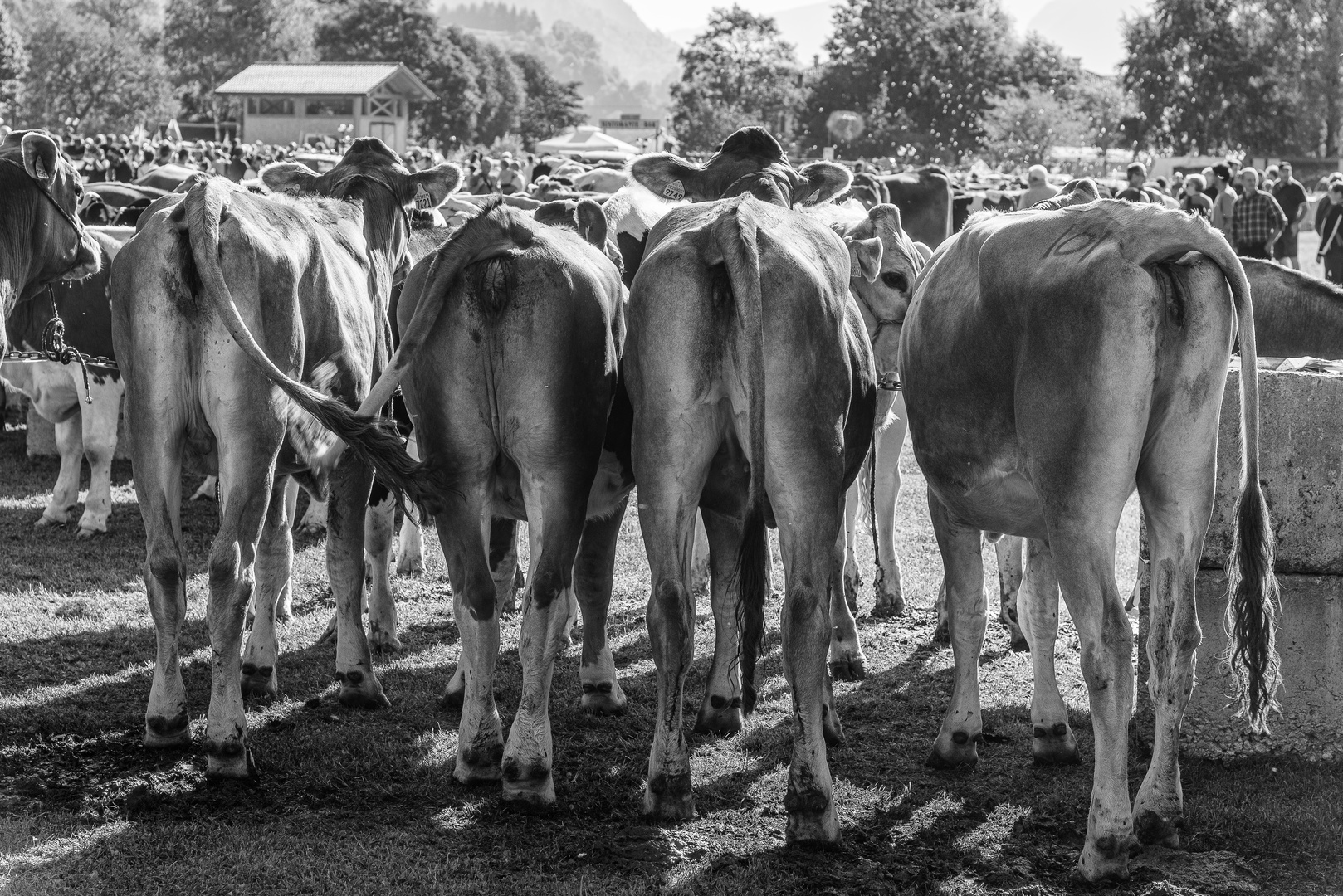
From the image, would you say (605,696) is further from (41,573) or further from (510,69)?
(510,69)

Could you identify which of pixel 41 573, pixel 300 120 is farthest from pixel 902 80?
pixel 41 573

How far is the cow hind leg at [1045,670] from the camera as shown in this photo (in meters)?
6.35

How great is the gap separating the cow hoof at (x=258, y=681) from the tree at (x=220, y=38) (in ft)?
422

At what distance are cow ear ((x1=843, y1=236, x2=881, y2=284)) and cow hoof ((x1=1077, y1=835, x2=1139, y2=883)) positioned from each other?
3.86m

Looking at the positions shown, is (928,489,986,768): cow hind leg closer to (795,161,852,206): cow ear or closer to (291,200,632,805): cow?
(291,200,632,805): cow

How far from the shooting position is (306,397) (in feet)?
18.2

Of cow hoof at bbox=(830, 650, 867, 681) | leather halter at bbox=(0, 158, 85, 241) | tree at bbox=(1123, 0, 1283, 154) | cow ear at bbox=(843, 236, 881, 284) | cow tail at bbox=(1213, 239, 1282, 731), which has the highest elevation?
tree at bbox=(1123, 0, 1283, 154)

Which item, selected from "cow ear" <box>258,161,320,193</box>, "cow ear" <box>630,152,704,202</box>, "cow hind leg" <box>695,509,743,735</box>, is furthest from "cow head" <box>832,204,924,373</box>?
"cow ear" <box>258,161,320,193</box>

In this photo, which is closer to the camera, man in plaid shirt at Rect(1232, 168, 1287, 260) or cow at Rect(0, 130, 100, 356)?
cow at Rect(0, 130, 100, 356)

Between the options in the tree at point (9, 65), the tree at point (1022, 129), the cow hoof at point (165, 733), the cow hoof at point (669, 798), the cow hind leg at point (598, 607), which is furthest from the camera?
the tree at point (9, 65)

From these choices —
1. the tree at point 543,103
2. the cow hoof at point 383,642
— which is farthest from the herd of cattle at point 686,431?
the tree at point 543,103

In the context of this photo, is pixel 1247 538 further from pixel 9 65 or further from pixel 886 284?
pixel 9 65

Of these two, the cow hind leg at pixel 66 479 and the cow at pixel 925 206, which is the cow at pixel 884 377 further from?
the cow at pixel 925 206

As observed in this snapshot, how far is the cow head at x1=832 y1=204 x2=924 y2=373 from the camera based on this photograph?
28.2ft
